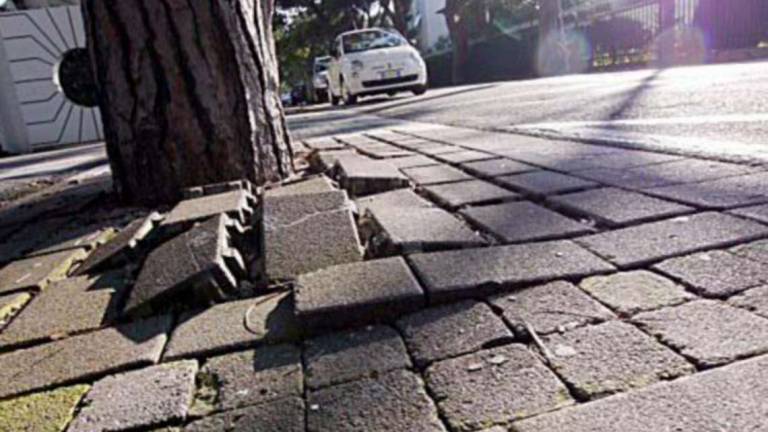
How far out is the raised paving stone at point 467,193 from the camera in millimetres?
2109

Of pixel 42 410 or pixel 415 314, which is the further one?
pixel 415 314

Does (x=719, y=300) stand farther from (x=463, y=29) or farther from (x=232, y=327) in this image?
(x=463, y=29)

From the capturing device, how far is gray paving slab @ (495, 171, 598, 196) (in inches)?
84.3

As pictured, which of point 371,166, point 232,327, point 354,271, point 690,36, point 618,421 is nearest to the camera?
point 618,421

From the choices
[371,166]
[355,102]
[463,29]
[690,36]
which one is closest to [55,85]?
[355,102]

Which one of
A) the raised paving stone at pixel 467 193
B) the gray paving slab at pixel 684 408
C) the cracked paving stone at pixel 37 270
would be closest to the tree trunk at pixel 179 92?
the cracked paving stone at pixel 37 270

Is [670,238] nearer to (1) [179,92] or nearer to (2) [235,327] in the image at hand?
(2) [235,327]

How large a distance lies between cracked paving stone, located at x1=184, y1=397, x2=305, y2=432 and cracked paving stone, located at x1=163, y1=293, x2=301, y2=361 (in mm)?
243

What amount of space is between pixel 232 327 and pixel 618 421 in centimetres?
83

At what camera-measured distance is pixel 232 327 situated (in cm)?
139

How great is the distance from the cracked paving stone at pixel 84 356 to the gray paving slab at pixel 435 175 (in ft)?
4.28

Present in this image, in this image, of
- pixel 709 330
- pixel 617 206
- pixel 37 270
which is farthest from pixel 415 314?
pixel 37 270

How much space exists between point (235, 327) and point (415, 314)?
403 mm

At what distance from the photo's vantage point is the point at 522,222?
5.93 ft
